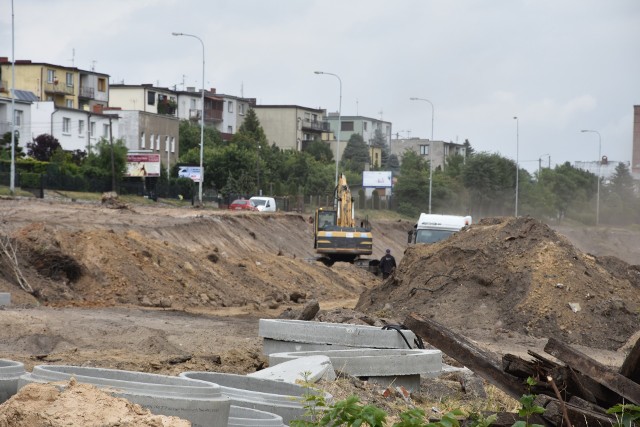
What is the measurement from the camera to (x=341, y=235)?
44.4m

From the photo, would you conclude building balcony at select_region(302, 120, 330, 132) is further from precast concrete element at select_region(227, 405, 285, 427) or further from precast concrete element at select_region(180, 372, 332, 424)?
precast concrete element at select_region(227, 405, 285, 427)

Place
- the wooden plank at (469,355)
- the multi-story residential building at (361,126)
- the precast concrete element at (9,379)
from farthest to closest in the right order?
the multi-story residential building at (361,126) → the precast concrete element at (9,379) → the wooden plank at (469,355)

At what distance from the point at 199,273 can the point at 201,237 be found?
9.74m

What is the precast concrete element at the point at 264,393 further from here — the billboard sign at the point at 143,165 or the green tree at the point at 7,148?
the billboard sign at the point at 143,165

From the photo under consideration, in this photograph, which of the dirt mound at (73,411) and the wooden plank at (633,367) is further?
the wooden plank at (633,367)

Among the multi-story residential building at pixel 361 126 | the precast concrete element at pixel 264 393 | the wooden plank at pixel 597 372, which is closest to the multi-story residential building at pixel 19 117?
the precast concrete element at pixel 264 393

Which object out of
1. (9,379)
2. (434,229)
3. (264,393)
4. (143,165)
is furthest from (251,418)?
(143,165)

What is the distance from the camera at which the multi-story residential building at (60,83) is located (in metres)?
93.2

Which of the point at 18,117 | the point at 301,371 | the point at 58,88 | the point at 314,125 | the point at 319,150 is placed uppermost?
the point at 58,88

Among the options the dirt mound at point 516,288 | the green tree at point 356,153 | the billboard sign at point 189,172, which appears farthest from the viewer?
the green tree at point 356,153

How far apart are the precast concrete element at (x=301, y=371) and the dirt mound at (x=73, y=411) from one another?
2.84 metres

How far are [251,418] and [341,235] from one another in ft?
120

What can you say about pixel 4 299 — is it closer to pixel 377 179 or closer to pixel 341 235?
pixel 341 235

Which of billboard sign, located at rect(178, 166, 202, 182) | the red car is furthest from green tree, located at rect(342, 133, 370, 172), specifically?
the red car
